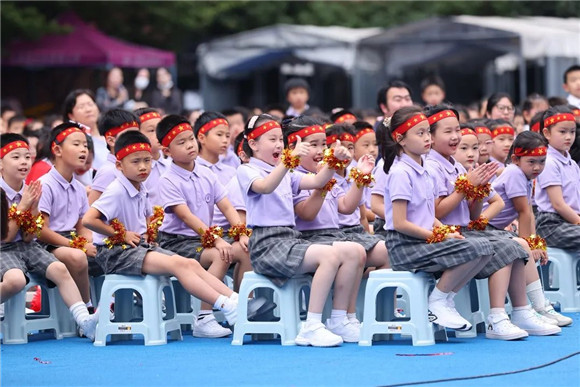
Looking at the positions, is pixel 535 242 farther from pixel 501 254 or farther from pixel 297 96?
pixel 297 96

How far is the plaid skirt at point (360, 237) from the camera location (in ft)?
25.7

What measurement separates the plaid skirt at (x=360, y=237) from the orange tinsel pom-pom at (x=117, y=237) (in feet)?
4.60

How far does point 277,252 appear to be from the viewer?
7.37 m

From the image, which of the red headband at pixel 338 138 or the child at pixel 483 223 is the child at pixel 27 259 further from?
the child at pixel 483 223

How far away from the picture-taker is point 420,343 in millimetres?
7180

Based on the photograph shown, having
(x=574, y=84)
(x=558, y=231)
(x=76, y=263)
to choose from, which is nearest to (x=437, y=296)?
(x=558, y=231)

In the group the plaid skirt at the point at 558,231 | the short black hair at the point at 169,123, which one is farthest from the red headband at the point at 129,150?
the plaid skirt at the point at 558,231

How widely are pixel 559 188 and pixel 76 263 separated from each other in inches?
136

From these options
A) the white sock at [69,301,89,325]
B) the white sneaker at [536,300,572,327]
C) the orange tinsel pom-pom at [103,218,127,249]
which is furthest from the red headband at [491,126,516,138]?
the white sock at [69,301,89,325]

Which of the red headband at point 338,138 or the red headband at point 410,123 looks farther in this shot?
the red headband at point 338,138

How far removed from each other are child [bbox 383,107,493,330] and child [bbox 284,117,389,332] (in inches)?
12.8

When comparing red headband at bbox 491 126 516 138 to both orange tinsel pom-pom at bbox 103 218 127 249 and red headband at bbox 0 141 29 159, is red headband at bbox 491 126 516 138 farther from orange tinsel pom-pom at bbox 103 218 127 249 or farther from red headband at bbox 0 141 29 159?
red headband at bbox 0 141 29 159

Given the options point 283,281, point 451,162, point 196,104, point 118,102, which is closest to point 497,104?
point 451,162

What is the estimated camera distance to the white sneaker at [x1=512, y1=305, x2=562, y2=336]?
296 inches
